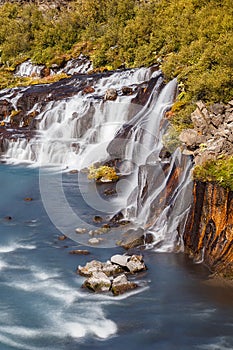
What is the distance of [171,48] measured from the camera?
3800 centimetres

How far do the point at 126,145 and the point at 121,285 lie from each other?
43.5 ft

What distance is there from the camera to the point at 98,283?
44.0ft

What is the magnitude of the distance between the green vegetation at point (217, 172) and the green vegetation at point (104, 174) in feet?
29.0

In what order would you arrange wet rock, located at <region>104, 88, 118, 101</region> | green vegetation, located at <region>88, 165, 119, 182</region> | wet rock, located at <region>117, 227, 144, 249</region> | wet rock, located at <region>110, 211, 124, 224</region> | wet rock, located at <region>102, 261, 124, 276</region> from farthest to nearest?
wet rock, located at <region>104, 88, 118, 101</region>, green vegetation, located at <region>88, 165, 119, 182</region>, wet rock, located at <region>110, 211, 124, 224</region>, wet rock, located at <region>117, 227, 144, 249</region>, wet rock, located at <region>102, 261, 124, 276</region>

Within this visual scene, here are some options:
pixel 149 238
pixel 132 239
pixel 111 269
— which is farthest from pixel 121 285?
pixel 149 238

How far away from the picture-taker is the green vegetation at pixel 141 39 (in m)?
22.0

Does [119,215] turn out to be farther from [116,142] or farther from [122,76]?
[122,76]

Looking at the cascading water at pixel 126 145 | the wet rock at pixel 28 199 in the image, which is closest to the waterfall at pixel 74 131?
the cascading water at pixel 126 145

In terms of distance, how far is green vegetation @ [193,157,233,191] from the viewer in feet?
47.0

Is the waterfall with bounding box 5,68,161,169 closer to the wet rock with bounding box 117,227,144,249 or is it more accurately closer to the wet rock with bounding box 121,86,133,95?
the wet rock with bounding box 121,86,133,95

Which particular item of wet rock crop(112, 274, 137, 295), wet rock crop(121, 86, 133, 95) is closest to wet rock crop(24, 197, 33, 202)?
wet rock crop(112, 274, 137, 295)

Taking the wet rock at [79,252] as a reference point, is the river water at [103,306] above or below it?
below

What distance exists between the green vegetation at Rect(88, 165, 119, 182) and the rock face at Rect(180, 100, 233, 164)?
6369 mm

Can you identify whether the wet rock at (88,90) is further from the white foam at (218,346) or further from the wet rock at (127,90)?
the white foam at (218,346)
